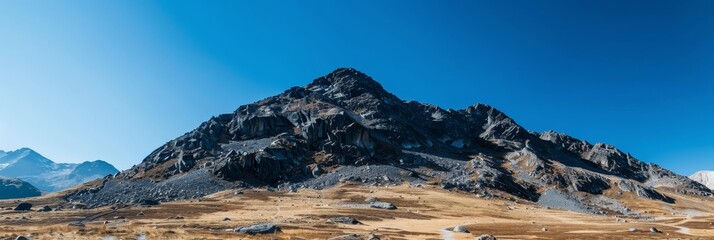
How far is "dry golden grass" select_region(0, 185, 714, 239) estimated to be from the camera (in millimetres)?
65000

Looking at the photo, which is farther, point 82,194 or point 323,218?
point 82,194

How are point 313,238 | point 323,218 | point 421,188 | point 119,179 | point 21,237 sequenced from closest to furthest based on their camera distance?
1. point 21,237
2. point 313,238
3. point 323,218
4. point 421,188
5. point 119,179

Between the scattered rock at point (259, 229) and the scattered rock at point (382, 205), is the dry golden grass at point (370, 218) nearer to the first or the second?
the scattered rock at point (259, 229)

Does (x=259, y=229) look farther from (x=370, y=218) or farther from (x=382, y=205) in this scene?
(x=382, y=205)

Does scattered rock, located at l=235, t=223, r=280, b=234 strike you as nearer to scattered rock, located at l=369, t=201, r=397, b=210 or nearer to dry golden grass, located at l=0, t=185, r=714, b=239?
dry golden grass, located at l=0, t=185, r=714, b=239

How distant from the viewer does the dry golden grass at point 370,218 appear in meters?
65.0

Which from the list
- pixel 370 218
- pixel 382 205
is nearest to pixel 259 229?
pixel 370 218

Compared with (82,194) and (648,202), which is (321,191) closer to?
(82,194)

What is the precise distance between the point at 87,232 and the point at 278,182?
141 m

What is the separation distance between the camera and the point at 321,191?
Result: 172500 millimetres

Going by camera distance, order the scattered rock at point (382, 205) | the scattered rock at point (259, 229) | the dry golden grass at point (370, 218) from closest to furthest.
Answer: the scattered rock at point (259, 229), the dry golden grass at point (370, 218), the scattered rock at point (382, 205)

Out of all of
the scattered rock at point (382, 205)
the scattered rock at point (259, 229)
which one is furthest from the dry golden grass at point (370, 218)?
the scattered rock at point (382, 205)

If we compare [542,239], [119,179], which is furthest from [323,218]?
[119,179]

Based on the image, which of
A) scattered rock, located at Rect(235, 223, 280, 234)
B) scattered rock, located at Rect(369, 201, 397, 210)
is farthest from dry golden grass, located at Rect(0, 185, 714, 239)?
scattered rock, located at Rect(369, 201, 397, 210)
